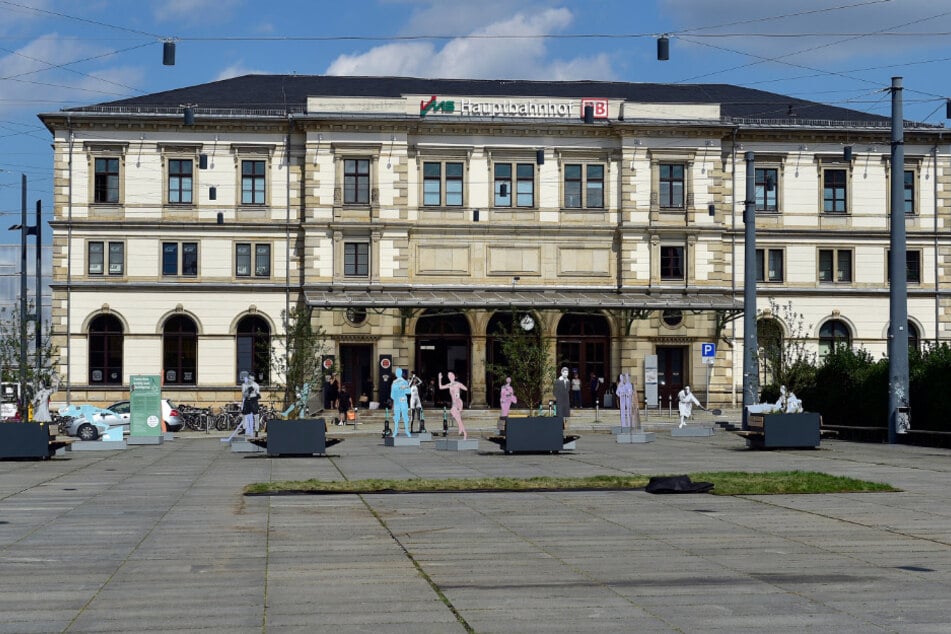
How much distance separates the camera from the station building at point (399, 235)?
201 ft

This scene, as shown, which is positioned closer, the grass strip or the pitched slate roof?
the grass strip

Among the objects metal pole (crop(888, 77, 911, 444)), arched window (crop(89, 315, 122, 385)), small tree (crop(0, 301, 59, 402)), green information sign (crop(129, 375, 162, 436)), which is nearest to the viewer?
metal pole (crop(888, 77, 911, 444))

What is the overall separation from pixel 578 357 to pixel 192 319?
17244 mm

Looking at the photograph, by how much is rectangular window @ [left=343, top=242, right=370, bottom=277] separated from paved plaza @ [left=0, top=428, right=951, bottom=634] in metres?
37.9

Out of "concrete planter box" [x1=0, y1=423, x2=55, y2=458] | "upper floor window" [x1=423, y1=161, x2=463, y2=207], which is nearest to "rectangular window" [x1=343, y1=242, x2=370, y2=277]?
"upper floor window" [x1=423, y1=161, x2=463, y2=207]

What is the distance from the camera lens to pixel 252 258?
62406 mm

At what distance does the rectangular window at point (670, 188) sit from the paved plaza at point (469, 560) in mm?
40045

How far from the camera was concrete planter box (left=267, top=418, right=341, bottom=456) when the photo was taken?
31375 millimetres

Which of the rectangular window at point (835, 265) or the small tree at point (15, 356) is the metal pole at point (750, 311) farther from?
the small tree at point (15, 356)

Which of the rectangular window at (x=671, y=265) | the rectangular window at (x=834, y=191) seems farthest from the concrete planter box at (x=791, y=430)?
the rectangular window at (x=834, y=191)

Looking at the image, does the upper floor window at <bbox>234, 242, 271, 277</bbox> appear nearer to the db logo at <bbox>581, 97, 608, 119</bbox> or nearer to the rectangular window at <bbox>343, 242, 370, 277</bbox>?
Result: the rectangular window at <bbox>343, 242, 370, 277</bbox>

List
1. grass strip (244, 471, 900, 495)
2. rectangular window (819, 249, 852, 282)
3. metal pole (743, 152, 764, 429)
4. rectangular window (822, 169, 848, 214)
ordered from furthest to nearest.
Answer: rectangular window (822, 169, 848, 214) → rectangular window (819, 249, 852, 282) → metal pole (743, 152, 764, 429) → grass strip (244, 471, 900, 495)

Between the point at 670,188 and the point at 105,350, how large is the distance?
26.1 m

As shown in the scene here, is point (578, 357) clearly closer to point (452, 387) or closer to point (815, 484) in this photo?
point (452, 387)
